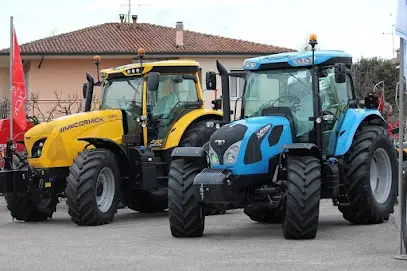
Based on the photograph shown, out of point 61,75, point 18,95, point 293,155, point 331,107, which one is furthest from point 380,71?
point 293,155

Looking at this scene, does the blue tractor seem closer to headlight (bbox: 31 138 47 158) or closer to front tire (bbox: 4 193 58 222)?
headlight (bbox: 31 138 47 158)

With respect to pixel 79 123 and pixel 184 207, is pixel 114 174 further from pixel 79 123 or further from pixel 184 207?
pixel 184 207

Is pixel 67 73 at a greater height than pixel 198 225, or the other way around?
pixel 67 73

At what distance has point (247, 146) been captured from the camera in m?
11.9

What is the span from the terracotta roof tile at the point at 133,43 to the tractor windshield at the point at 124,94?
20451 millimetres

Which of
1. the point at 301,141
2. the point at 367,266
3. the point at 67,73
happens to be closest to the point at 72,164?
the point at 301,141

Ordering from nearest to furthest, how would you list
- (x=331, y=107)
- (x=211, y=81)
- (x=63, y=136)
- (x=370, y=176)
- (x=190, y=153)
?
1. (x=190, y=153)
2. (x=331, y=107)
3. (x=370, y=176)
4. (x=211, y=81)
5. (x=63, y=136)

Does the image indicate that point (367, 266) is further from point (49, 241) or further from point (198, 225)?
point (49, 241)

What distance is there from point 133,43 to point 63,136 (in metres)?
24.0

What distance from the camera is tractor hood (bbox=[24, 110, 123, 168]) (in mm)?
14875

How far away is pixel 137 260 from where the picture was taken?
999cm

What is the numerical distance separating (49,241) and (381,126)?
5.34 metres

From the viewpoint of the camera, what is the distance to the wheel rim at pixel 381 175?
13656mm

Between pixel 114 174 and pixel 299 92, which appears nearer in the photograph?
pixel 299 92
